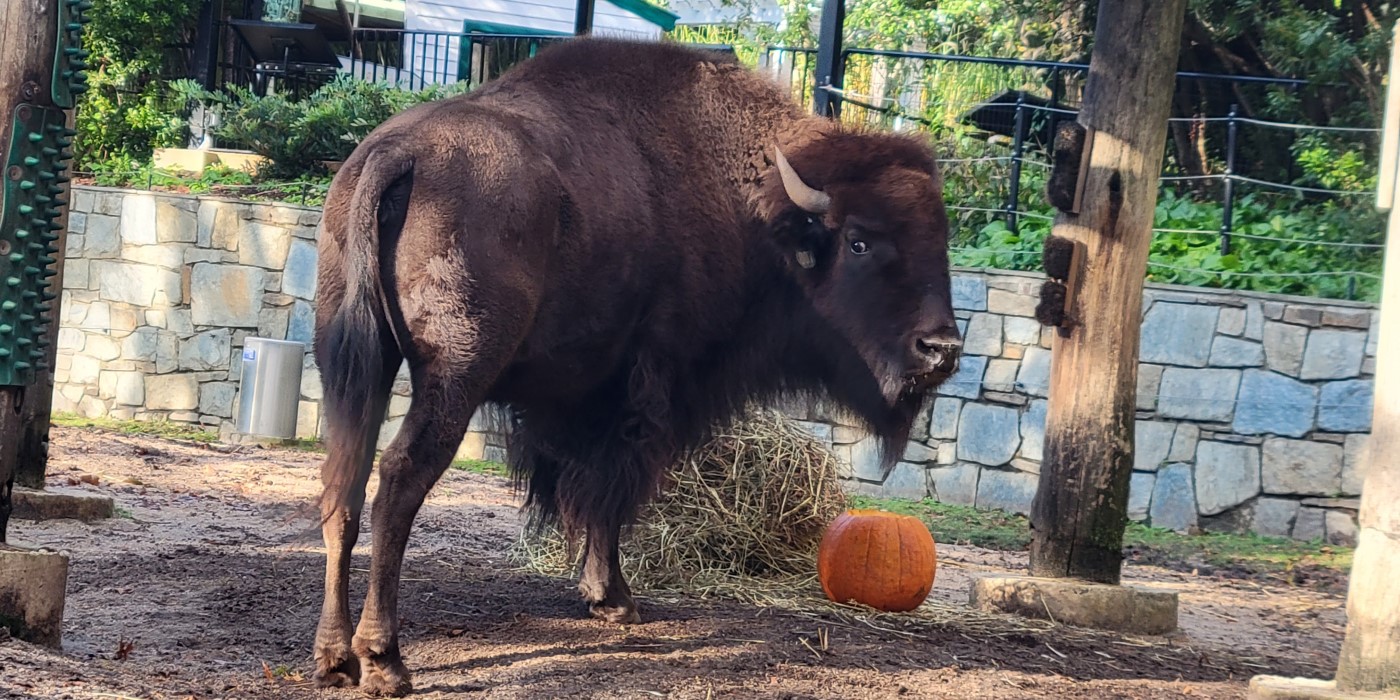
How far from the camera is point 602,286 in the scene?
→ 4660 millimetres

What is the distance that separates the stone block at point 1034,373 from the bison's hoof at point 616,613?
5.12 m

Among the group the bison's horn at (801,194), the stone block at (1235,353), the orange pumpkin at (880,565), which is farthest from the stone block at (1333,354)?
the bison's horn at (801,194)

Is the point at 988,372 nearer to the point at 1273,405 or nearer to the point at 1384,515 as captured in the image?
the point at 1273,405

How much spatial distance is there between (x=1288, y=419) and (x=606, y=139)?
5.88m

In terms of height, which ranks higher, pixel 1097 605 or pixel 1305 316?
pixel 1305 316

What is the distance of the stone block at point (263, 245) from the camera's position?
11.4m

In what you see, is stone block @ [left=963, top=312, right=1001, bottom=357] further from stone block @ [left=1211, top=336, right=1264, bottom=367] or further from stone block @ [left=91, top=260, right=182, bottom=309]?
stone block @ [left=91, top=260, right=182, bottom=309]

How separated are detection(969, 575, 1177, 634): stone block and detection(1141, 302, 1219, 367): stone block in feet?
12.7

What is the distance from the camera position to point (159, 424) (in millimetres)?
11469

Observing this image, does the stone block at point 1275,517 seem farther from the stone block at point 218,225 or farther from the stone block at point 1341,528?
the stone block at point 218,225

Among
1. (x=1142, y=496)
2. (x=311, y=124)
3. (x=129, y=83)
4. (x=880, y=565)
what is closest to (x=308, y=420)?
(x=311, y=124)

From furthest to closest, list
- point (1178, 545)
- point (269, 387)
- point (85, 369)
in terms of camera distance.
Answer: point (85, 369) → point (269, 387) → point (1178, 545)

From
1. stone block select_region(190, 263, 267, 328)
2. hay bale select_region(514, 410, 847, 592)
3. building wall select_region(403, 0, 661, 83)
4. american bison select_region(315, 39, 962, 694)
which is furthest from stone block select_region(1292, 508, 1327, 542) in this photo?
building wall select_region(403, 0, 661, 83)

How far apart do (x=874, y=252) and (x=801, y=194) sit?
361 mm
